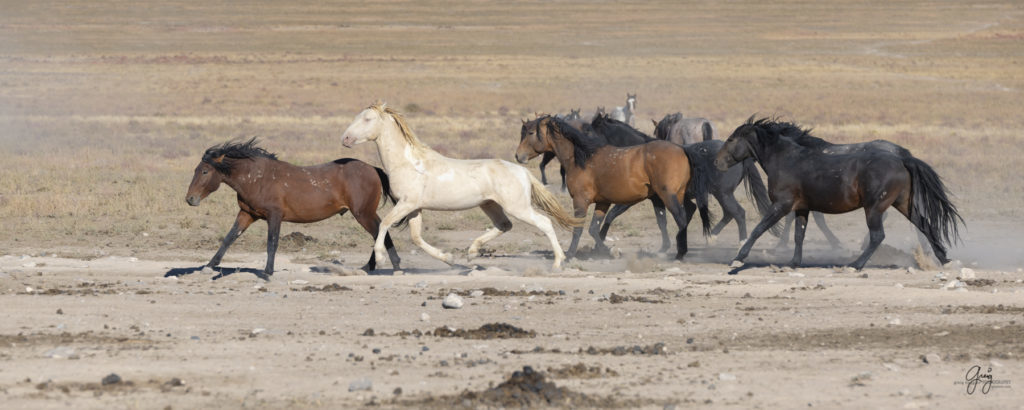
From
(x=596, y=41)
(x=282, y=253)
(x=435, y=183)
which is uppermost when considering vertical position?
(x=596, y=41)

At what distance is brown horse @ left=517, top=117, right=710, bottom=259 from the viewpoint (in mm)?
13789

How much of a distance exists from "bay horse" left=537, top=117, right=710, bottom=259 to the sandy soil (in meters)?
1.26

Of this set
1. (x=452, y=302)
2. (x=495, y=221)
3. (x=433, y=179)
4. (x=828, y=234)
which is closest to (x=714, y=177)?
(x=828, y=234)

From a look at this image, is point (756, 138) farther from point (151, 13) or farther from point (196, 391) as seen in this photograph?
point (151, 13)

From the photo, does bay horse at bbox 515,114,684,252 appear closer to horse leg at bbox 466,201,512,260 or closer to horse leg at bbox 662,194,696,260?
horse leg at bbox 662,194,696,260

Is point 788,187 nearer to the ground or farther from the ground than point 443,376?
farther from the ground

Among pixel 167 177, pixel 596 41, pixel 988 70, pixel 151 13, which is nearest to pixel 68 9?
pixel 151 13

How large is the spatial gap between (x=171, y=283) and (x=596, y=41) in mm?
79028

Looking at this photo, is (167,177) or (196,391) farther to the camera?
(167,177)

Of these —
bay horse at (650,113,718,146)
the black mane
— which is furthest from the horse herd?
bay horse at (650,113,718,146)

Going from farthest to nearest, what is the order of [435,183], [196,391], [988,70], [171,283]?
[988,70] → [435,183] → [171,283] → [196,391]

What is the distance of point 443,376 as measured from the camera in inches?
291

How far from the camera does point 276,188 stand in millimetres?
12188

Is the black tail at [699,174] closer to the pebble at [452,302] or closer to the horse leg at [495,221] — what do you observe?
the horse leg at [495,221]
